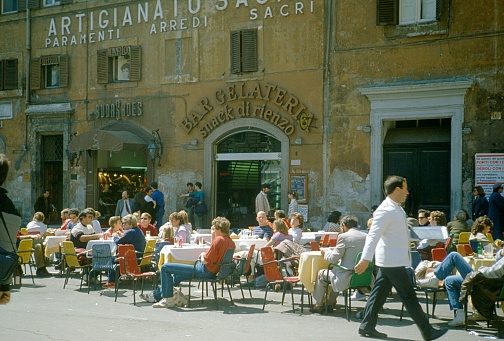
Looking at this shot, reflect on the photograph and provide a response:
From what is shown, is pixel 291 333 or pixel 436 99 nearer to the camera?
pixel 291 333

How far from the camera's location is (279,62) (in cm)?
2070

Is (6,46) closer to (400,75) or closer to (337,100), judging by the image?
(337,100)

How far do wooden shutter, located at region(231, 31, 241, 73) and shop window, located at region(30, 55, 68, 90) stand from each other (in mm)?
6724

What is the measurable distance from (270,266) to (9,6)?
19.1 m

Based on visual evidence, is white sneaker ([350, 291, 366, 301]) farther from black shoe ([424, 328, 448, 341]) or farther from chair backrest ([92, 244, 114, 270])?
chair backrest ([92, 244, 114, 270])

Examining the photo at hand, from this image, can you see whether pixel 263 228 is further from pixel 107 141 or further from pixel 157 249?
pixel 107 141

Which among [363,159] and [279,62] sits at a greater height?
[279,62]

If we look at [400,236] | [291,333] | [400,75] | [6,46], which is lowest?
[291,333]

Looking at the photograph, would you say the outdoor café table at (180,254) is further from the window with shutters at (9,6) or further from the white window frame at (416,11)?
the window with shutters at (9,6)

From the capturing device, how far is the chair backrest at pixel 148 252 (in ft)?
42.2

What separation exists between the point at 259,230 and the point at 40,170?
13.0m

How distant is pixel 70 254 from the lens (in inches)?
519

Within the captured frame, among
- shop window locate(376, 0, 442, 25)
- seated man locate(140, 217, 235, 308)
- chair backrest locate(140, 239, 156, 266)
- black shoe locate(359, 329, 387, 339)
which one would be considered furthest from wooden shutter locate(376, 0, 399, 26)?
black shoe locate(359, 329, 387, 339)

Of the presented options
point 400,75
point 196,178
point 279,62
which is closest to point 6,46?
point 196,178
